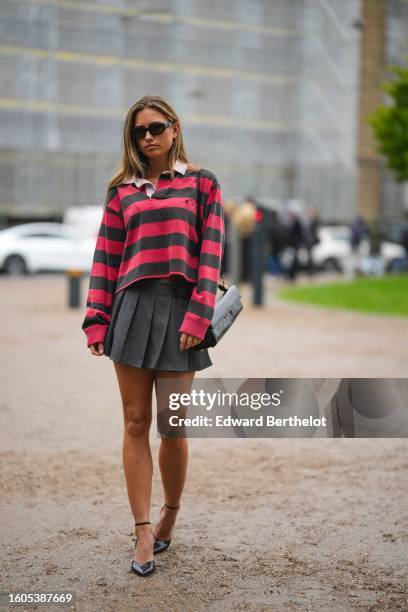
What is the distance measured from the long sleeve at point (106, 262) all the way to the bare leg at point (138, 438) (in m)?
0.20

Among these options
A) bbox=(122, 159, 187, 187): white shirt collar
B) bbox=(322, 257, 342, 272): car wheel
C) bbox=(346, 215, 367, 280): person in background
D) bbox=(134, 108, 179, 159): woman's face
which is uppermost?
bbox=(134, 108, 179, 159): woman's face

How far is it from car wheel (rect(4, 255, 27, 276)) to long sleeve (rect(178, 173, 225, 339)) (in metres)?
25.6

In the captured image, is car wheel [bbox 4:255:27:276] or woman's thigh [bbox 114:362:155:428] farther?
car wheel [bbox 4:255:27:276]

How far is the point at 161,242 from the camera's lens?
4.12 meters

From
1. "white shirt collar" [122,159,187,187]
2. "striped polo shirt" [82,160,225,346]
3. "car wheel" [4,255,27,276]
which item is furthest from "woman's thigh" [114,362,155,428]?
"car wheel" [4,255,27,276]

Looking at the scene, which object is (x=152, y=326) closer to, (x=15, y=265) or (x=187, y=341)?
(x=187, y=341)

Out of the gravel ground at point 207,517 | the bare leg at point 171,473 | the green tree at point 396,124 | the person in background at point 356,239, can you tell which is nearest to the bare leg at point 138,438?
the bare leg at point 171,473

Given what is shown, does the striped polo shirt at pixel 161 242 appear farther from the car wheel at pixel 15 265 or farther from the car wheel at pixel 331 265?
the car wheel at pixel 331 265

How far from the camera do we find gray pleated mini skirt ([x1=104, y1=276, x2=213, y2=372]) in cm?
412

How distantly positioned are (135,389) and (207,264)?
579 mm

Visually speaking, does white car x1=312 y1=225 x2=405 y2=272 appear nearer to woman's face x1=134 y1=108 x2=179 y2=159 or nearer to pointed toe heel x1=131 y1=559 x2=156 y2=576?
woman's face x1=134 y1=108 x2=179 y2=159

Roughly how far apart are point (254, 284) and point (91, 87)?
25.7 meters

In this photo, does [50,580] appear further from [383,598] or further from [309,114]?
[309,114]

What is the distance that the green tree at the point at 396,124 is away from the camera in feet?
81.3
